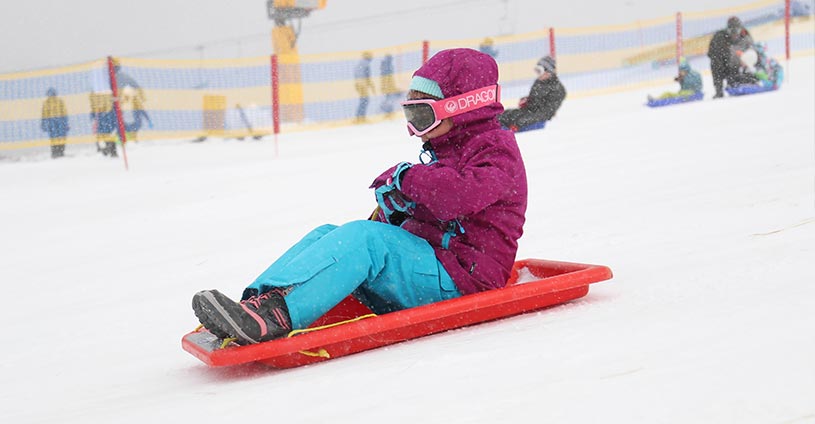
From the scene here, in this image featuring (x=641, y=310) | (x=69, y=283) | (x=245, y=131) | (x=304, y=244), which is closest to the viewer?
(x=641, y=310)

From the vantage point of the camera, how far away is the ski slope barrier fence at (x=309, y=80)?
1179cm

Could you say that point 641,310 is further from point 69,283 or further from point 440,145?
point 69,283

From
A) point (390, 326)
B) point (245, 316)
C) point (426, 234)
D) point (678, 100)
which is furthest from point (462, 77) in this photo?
point (678, 100)

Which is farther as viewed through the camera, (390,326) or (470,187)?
(470,187)

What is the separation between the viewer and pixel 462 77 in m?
2.62

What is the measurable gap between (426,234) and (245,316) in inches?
26.1

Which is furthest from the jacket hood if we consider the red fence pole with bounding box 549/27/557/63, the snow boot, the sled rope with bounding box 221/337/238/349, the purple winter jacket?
the red fence pole with bounding box 549/27/557/63

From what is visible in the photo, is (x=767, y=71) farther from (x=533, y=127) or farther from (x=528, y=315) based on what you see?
(x=528, y=315)

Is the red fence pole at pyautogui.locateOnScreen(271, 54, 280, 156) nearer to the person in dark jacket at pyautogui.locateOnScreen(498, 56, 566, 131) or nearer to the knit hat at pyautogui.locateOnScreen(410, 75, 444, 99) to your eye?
the person in dark jacket at pyautogui.locateOnScreen(498, 56, 566, 131)

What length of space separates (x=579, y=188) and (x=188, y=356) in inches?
128

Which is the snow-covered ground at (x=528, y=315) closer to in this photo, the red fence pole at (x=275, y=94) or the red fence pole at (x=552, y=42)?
the red fence pole at (x=275, y=94)

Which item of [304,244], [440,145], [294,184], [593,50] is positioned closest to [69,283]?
[304,244]

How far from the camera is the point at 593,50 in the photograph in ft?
51.7

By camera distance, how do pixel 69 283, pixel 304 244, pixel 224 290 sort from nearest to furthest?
pixel 304 244, pixel 224 290, pixel 69 283
